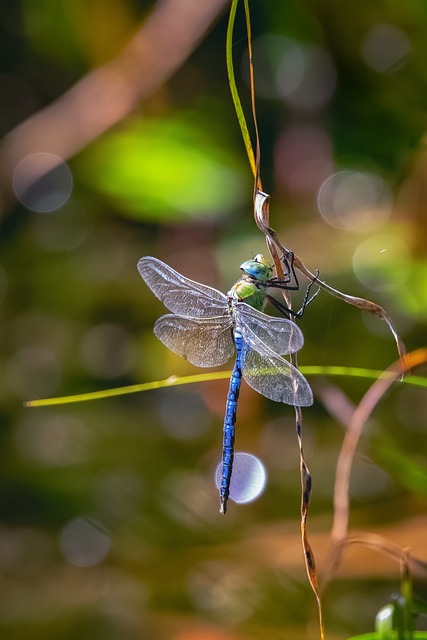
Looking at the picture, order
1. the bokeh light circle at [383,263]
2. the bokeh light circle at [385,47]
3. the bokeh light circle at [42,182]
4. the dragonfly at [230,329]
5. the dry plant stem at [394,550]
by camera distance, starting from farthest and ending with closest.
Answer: the bokeh light circle at [42,182] → the bokeh light circle at [385,47] → the bokeh light circle at [383,263] → the dragonfly at [230,329] → the dry plant stem at [394,550]

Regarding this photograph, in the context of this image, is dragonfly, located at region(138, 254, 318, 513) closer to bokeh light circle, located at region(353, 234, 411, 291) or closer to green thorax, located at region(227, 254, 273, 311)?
green thorax, located at region(227, 254, 273, 311)

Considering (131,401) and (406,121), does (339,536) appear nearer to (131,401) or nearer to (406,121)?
(406,121)

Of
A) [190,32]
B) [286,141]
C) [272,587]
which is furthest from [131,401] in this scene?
[190,32]

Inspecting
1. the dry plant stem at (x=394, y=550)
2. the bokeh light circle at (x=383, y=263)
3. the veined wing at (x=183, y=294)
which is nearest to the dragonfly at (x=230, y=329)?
the veined wing at (x=183, y=294)

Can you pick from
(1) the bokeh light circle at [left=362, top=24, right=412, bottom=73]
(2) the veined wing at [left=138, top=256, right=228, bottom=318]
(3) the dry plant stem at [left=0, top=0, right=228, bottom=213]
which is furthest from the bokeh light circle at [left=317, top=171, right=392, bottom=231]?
(2) the veined wing at [left=138, top=256, right=228, bottom=318]

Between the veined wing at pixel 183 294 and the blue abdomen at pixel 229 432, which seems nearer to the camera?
the blue abdomen at pixel 229 432

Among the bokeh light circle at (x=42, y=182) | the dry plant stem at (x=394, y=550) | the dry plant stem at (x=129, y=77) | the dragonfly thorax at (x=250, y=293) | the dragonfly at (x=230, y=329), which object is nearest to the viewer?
the dry plant stem at (x=394, y=550)

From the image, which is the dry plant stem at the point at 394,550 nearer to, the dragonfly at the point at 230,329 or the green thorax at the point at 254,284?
the dragonfly at the point at 230,329
